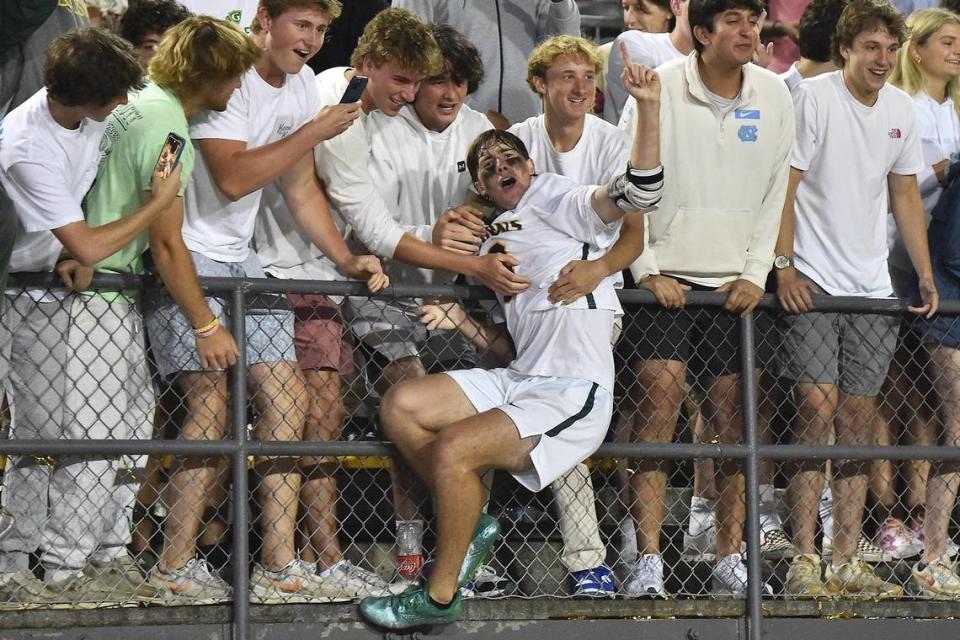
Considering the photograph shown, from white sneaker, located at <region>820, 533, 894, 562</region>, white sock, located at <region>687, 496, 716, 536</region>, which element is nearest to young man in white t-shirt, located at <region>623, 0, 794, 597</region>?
white sock, located at <region>687, 496, 716, 536</region>

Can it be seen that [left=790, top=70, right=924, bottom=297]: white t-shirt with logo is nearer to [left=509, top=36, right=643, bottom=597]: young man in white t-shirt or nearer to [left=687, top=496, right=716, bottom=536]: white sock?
[left=509, top=36, right=643, bottom=597]: young man in white t-shirt

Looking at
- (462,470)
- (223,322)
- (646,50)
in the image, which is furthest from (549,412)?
(646,50)

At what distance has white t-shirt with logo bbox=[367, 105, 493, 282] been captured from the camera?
5570 mm

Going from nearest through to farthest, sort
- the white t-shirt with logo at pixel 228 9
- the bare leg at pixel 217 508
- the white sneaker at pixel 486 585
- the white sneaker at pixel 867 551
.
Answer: the bare leg at pixel 217 508 → the white sneaker at pixel 486 585 → the white sneaker at pixel 867 551 → the white t-shirt with logo at pixel 228 9

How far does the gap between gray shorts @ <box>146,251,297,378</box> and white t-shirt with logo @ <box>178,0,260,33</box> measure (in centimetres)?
170

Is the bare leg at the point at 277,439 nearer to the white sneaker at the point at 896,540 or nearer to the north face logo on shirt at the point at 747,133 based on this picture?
the north face logo on shirt at the point at 747,133

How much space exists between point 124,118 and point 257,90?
531 mm

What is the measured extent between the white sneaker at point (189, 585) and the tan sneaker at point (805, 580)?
2.12m

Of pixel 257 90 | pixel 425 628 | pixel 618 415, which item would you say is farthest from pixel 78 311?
pixel 618 415

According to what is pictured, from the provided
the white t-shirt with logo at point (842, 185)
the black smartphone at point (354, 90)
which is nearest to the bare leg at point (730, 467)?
the white t-shirt with logo at point (842, 185)

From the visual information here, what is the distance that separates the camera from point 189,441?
4875mm

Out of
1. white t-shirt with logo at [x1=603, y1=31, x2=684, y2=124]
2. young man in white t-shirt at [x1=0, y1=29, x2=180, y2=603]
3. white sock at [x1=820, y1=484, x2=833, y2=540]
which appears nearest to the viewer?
young man in white t-shirt at [x1=0, y1=29, x2=180, y2=603]

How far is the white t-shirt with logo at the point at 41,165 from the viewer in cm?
467

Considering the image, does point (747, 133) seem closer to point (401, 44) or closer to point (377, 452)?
point (401, 44)
